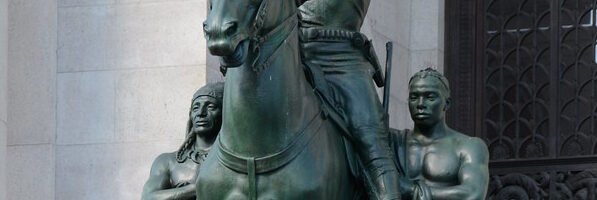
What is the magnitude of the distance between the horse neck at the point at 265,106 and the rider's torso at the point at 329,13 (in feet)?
3.43

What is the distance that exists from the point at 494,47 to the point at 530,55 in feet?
1.15

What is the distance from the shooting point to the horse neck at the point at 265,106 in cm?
1311

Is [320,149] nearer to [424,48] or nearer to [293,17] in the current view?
[293,17]

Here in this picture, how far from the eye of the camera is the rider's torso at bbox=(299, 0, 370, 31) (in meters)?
14.4

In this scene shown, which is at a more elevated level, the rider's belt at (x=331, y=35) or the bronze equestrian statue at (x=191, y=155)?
the rider's belt at (x=331, y=35)

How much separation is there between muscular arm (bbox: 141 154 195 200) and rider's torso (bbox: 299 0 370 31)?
44.6 inches

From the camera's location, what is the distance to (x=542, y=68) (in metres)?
20.3

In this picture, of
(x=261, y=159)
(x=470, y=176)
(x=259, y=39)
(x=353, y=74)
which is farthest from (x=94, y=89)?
(x=259, y=39)

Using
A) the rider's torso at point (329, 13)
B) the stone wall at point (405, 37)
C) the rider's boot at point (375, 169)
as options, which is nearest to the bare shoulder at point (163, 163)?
the rider's torso at point (329, 13)

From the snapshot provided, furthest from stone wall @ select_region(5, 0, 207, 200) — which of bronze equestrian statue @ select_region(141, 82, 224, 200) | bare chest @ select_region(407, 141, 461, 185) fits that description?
bare chest @ select_region(407, 141, 461, 185)

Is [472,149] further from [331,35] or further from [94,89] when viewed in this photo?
[94,89]

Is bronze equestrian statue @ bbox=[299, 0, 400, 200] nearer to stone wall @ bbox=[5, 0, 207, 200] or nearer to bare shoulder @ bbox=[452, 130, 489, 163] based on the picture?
bare shoulder @ bbox=[452, 130, 489, 163]

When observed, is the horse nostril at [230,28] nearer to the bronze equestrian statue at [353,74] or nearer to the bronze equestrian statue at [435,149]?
the bronze equestrian statue at [353,74]

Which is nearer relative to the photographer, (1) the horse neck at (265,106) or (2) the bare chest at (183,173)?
(1) the horse neck at (265,106)
